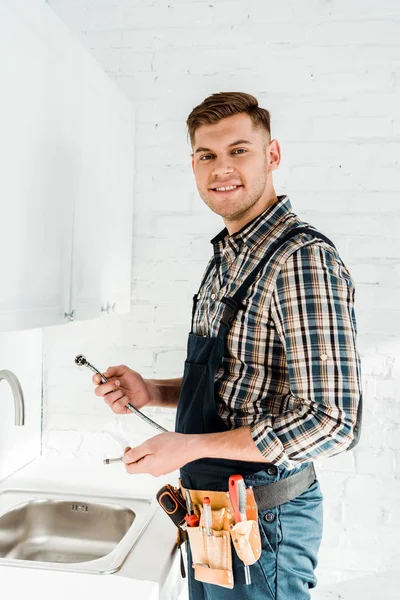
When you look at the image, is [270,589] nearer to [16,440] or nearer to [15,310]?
[15,310]

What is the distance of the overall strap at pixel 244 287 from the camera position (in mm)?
1210

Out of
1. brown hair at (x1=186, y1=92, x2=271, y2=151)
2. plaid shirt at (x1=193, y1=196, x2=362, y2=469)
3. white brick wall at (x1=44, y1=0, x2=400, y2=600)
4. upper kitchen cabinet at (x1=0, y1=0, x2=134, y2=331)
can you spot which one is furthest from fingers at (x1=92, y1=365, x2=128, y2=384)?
brown hair at (x1=186, y1=92, x2=271, y2=151)

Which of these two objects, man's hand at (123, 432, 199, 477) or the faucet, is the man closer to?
man's hand at (123, 432, 199, 477)

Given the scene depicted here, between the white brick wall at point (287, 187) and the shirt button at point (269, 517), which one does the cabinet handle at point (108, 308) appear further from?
the shirt button at point (269, 517)

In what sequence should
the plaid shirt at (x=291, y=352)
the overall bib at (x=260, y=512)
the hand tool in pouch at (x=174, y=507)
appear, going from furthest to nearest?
the hand tool in pouch at (x=174, y=507) → the overall bib at (x=260, y=512) → the plaid shirt at (x=291, y=352)

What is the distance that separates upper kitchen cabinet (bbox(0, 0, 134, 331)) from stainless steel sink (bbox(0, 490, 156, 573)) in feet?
1.98

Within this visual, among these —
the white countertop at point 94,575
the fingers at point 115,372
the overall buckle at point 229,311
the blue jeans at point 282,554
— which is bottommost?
the white countertop at point 94,575

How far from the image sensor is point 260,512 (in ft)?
3.96

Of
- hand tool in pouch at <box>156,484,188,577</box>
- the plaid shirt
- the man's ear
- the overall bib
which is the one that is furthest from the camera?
the man's ear

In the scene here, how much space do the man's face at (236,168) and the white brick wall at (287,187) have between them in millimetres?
527

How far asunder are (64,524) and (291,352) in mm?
1039

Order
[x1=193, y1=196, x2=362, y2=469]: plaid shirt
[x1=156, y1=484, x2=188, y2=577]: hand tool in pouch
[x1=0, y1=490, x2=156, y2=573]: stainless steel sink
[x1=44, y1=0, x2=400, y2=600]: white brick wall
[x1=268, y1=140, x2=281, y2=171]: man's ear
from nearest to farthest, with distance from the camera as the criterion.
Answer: [x1=193, y1=196, x2=362, y2=469]: plaid shirt
[x1=156, y1=484, x2=188, y2=577]: hand tool in pouch
[x1=268, y1=140, x2=281, y2=171]: man's ear
[x1=0, y1=490, x2=156, y2=573]: stainless steel sink
[x1=44, y1=0, x2=400, y2=600]: white brick wall

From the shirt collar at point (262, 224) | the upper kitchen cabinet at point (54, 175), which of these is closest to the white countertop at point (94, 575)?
the upper kitchen cabinet at point (54, 175)

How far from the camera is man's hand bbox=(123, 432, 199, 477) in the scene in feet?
3.72
